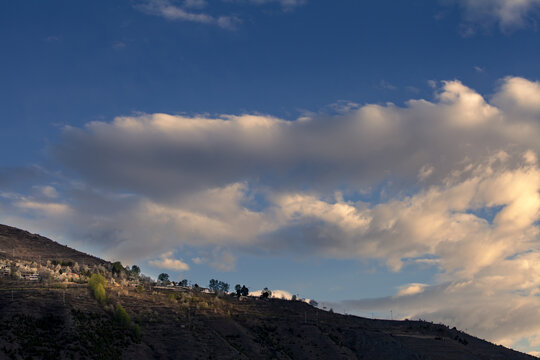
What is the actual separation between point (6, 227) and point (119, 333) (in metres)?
118

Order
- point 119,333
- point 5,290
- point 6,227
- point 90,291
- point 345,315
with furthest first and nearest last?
point 6,227, point 345,315, point 90,291, point 5,290, point 119,333

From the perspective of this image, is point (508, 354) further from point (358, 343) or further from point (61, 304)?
point (61, 304)

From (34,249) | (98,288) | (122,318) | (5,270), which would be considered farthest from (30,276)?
(34,249)

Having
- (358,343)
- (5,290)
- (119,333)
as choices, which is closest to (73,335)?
(119,333)

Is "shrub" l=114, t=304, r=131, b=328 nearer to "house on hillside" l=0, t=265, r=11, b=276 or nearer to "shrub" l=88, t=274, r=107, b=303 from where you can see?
"shrub" l=88, t=274, r=107, b=303

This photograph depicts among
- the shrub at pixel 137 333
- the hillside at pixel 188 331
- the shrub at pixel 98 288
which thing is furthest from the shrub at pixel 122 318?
the shrub at pixel 98 288

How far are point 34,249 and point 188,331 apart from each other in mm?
88880

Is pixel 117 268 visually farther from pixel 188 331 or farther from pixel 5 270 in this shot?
pixel 188 331

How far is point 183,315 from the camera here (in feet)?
366

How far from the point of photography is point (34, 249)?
169625 mm

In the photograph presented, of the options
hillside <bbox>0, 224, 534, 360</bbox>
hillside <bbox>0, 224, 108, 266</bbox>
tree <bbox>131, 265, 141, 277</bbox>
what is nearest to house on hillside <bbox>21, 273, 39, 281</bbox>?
hillside <bbox>0, 224, 534, 360</bbox>

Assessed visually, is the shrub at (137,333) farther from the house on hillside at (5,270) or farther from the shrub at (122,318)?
the house on hillside at (5,270)

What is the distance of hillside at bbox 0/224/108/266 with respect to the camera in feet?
513

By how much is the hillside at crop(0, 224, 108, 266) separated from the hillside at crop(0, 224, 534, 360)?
4278cm
